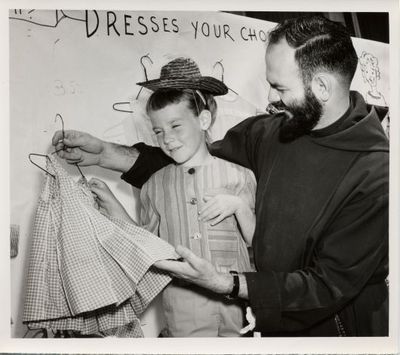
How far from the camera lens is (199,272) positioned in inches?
69.9

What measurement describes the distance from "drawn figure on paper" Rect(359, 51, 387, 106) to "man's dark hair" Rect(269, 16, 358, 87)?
34mm

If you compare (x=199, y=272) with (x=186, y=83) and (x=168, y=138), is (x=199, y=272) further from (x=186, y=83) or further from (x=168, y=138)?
(x=186, y=83)

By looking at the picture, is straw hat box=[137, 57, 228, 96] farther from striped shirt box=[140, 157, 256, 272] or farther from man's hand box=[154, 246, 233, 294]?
man's hand box=[154, 246, 233, 294]

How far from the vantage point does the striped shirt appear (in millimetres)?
1809

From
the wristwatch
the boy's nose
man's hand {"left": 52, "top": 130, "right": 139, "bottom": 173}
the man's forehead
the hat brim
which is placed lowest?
the wristwatch

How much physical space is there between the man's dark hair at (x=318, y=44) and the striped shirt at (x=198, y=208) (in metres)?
0.38

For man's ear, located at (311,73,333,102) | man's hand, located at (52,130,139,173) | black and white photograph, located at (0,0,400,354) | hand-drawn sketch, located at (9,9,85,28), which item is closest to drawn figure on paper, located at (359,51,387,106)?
black and white photograph, located at (0,0,400,354)

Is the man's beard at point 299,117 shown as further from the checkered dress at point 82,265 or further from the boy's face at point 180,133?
the checkered dress at point 82,265

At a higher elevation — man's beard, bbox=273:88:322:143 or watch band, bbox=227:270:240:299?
man's beard, bbox=273:88:322:143

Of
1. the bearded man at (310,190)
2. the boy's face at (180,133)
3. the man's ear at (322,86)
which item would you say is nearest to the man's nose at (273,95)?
the bearded man at (310,190)

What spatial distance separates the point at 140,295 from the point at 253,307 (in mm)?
352

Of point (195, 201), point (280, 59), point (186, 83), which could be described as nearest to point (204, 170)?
point (195, 201)

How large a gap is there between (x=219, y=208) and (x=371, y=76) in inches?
25.3

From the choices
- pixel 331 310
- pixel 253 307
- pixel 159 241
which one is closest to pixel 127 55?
pixel 159 241
